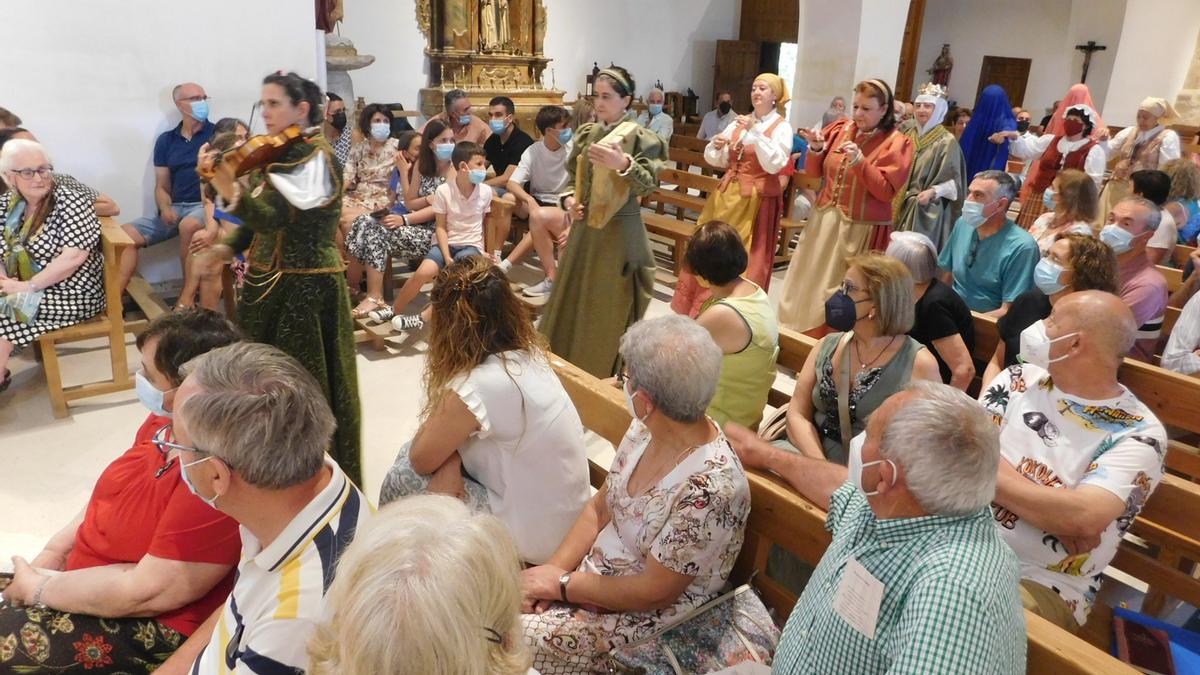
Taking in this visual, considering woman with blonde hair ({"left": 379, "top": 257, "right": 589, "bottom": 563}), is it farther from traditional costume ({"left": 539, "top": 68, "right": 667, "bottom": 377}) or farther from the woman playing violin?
traditional costume ({"left": 539, "top": 68, "right": 667, "bottom": 377})

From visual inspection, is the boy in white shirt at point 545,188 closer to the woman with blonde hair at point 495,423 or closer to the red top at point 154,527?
the woman with blonde hair at point 495,423

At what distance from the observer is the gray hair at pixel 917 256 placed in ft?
10.3

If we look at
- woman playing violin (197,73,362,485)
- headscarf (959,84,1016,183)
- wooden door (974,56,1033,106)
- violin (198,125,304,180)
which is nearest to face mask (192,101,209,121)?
woman playing violin (197,73,362,485)

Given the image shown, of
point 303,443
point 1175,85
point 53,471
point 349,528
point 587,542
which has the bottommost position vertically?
point 53,471

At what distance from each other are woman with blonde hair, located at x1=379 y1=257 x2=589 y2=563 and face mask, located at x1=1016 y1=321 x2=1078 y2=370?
4.14 feet

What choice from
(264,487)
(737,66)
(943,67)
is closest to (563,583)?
(264,487)

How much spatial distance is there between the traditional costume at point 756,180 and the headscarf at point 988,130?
3.81 m

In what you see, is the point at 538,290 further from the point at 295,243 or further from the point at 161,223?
the point at 295,243

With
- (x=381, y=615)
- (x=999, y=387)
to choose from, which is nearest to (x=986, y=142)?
(x=999, y=387)

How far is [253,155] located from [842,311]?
1.97 m

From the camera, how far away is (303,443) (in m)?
1.59

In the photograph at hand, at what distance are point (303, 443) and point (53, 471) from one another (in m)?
2.49

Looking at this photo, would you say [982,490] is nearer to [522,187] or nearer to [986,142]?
[522,187]

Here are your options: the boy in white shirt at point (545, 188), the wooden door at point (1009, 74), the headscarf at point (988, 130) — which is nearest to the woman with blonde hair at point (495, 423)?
the boy in white shirt at point (545, 188)
